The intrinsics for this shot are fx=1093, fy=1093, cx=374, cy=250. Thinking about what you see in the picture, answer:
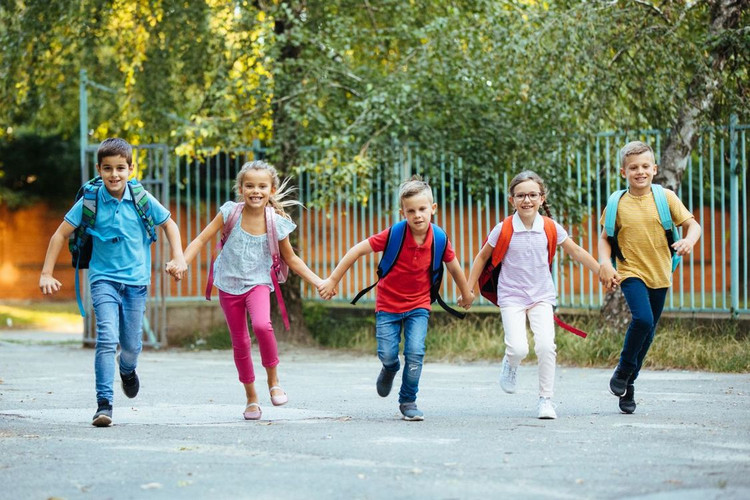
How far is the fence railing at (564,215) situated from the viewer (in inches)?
455

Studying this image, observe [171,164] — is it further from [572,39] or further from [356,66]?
[572,39]

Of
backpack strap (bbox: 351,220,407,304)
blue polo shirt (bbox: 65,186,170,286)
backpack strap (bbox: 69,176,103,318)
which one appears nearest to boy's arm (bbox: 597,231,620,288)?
backpack strap (bbox: 351,220,407,304)

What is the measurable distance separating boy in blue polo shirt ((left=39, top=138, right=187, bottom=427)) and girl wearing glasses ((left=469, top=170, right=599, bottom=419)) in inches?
80.7

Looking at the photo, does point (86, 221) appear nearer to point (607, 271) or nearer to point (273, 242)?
point (273, 242)

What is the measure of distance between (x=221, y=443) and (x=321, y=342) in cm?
858

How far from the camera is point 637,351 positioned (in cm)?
699

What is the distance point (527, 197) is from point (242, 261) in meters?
1.85

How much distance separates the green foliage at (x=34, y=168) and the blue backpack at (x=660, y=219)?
2034 centimetres

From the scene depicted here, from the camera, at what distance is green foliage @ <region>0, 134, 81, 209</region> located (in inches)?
1009

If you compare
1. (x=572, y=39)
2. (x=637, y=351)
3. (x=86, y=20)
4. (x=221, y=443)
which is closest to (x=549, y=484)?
(x=221, y=443)

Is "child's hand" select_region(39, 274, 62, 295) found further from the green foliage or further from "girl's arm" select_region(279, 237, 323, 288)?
the green foliage

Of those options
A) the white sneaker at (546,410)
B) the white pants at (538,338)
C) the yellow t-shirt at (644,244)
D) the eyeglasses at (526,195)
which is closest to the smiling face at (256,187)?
the eyeglasses at (526,195)

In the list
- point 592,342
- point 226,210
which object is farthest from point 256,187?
point 592,342

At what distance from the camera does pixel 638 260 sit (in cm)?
702
